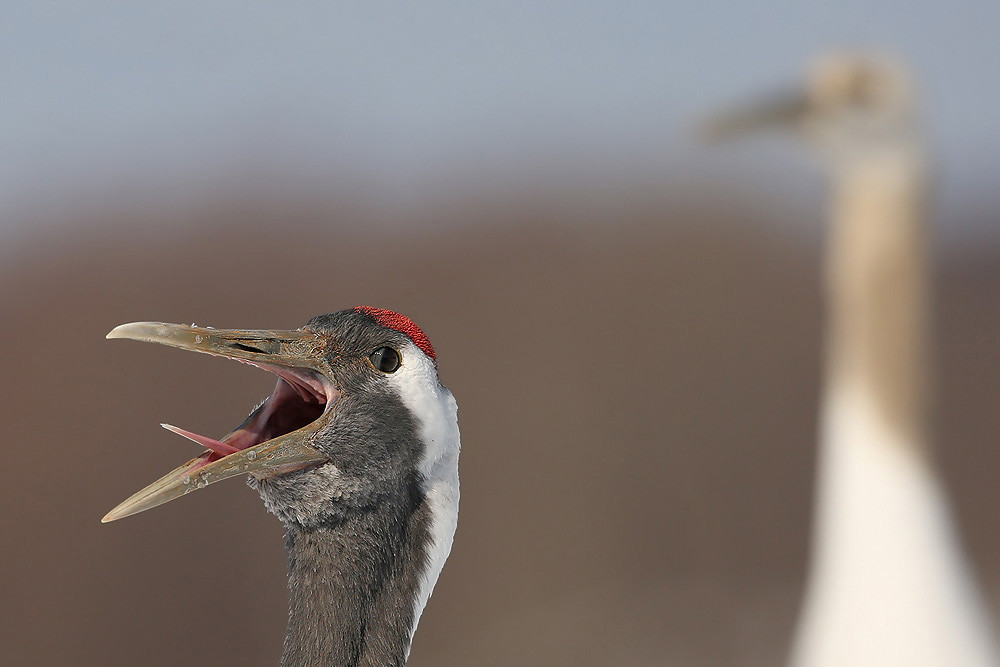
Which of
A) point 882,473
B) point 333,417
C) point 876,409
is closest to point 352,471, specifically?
point 333,417

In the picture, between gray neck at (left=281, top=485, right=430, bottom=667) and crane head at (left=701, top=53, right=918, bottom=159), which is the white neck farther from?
gray neck at (left=281, top=485, right=430, bottom=667)

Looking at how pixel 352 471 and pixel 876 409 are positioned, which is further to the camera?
pixel 876 409

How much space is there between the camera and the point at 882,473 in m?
5.08

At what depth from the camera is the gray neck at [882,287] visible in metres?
5.47

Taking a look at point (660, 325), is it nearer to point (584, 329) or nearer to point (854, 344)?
point (584, 329)

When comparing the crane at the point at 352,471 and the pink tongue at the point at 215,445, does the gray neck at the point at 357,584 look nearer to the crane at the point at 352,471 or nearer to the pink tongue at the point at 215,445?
the crane at the point at 352,471

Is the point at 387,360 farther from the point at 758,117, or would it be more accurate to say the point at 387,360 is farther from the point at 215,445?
the point at 758,117

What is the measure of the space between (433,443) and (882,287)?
3984mm

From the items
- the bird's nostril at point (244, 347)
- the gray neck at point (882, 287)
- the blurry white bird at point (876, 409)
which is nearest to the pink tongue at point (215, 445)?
the bird's nostril at point (244, 347)

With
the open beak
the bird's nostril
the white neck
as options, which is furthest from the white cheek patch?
the white neck

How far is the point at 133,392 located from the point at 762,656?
228 inches

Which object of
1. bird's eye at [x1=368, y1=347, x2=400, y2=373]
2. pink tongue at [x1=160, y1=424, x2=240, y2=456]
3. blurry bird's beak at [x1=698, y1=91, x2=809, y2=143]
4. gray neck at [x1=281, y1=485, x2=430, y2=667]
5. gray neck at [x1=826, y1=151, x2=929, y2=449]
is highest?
blurry bird's beak at [x1=698, y1=91, x2=809, y2=143]

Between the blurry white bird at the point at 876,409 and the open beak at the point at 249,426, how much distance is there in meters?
3.16

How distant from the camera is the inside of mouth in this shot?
7.52ft
